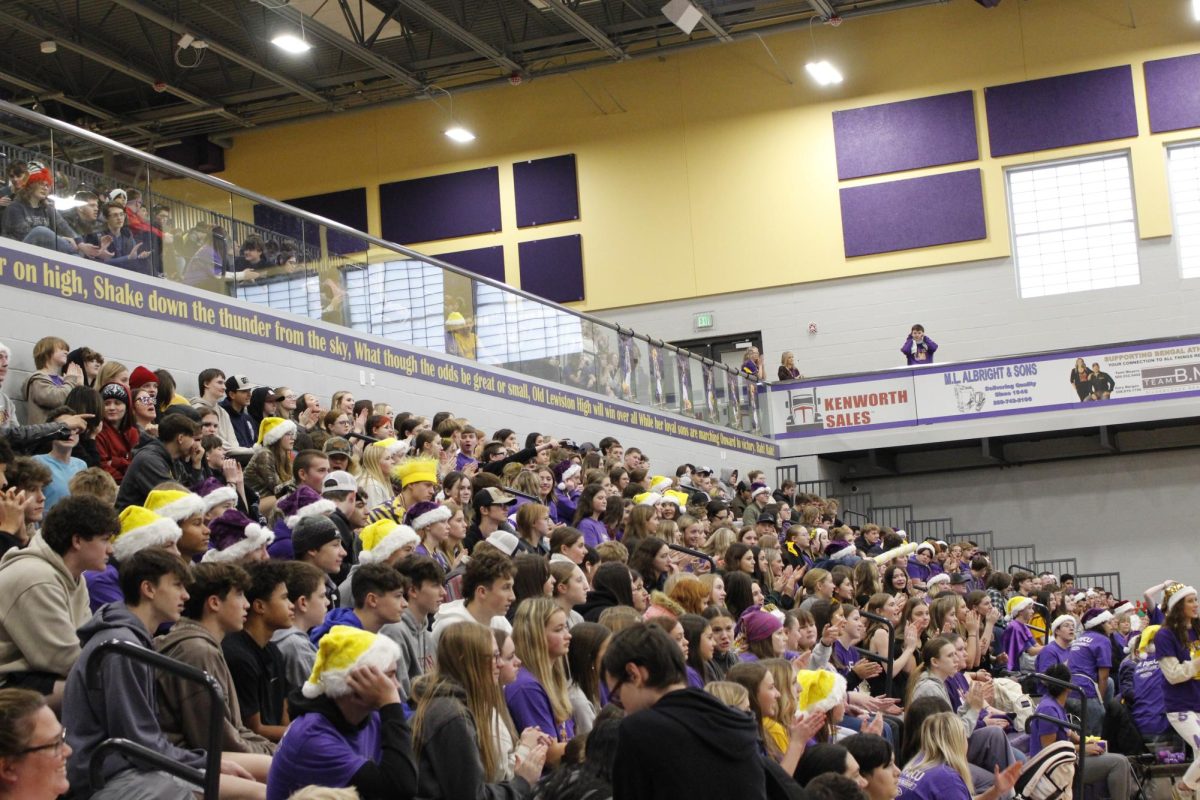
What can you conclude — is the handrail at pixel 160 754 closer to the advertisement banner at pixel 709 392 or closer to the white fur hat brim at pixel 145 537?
the white fur hat brim at pixel 145 537

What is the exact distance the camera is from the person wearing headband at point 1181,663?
35.2ft

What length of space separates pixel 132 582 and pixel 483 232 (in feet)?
71.4

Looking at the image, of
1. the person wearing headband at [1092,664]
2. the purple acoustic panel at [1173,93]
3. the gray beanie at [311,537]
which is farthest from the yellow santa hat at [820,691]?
the purple acoustic panel at [1173,93]

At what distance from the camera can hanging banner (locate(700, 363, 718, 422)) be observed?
68.5 feet

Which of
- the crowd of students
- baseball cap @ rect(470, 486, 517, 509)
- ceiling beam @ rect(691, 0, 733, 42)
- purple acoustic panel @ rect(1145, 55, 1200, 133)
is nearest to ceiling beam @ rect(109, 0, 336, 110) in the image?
ceiling beam @ rect(691, 0, 733, 42)

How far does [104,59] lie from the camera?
73.3ft

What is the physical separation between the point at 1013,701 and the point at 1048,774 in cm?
222

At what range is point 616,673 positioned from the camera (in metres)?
4.10

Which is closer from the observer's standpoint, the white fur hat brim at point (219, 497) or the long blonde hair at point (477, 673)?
the long blonde hair at point (477, 673)

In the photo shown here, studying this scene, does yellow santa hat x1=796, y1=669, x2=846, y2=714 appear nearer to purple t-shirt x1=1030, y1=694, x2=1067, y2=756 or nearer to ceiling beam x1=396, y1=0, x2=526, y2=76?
purple t-shirt x1=1030, y1=694, x2=1067, y2=756

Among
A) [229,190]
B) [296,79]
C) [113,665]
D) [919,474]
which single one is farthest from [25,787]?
[296,79]

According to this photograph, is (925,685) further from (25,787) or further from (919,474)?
(919,474)

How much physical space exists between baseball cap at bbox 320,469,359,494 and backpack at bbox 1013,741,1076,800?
12.5 ft

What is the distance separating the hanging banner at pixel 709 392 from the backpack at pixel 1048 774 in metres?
13.5
